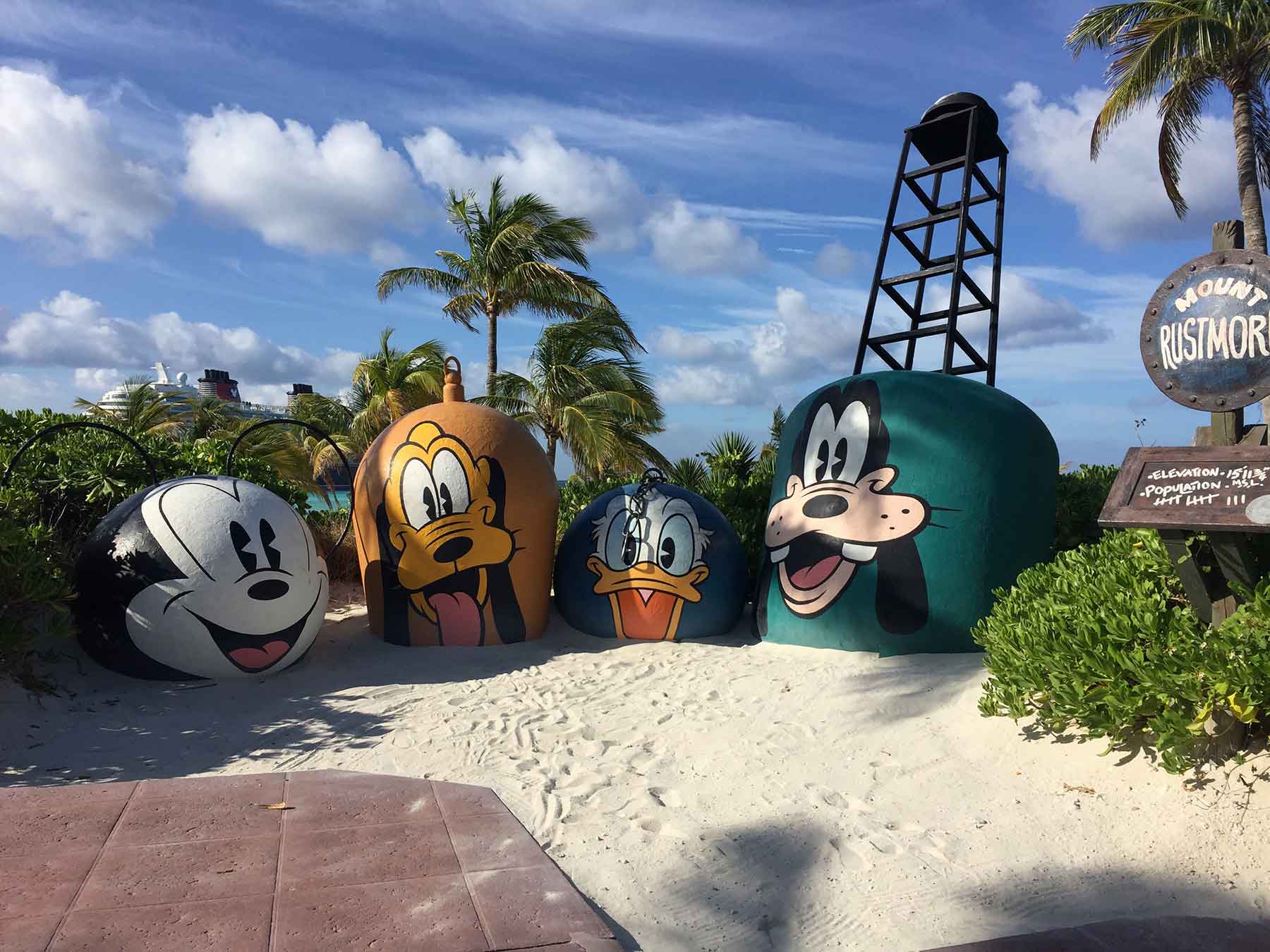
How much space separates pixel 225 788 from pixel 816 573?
14.8 feet

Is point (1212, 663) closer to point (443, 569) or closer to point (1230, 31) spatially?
point (443, 569)

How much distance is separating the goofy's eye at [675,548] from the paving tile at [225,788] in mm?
3779

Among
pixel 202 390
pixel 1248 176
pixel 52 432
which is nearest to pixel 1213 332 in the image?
pixel 52 432

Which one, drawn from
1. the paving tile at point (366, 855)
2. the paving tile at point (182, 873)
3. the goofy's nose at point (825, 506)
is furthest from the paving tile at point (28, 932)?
the goofy's nose at point (825, 506)

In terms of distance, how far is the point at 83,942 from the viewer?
9.45ft

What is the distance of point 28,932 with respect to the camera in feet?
9.57

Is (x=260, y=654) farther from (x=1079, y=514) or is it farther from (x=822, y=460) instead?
(x=1079, y=514)

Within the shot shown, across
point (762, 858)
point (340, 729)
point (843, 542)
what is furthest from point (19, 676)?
point (843, 542)

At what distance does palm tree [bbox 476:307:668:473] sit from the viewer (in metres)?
18.3

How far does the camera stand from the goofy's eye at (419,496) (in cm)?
746

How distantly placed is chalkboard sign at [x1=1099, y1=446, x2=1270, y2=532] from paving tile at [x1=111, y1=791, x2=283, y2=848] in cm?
412

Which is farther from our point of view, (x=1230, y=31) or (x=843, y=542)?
(x=1230, y=31)

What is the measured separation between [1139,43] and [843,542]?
564 inches

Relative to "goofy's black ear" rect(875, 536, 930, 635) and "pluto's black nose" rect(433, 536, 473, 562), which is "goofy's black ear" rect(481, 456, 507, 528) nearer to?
"pluto's black nose" rect(433, 536, 473, 562)
